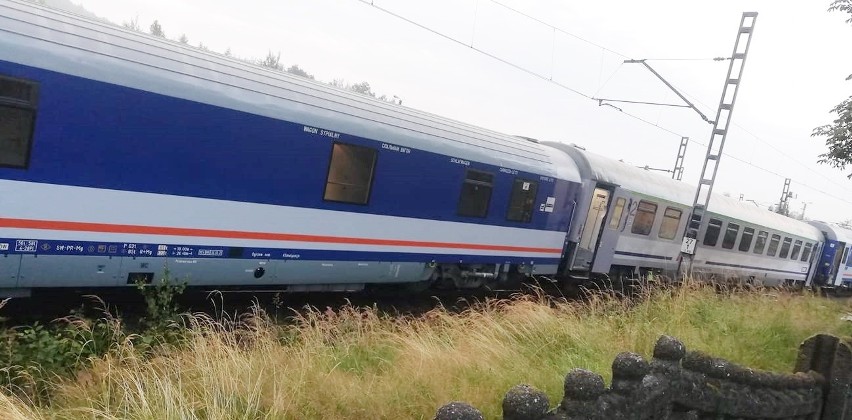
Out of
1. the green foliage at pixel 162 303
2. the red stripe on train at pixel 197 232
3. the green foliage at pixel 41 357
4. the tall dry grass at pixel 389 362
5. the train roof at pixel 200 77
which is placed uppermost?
the train roof at pixel 200 77

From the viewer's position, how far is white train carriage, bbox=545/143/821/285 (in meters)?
14.3

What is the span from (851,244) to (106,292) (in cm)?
3412

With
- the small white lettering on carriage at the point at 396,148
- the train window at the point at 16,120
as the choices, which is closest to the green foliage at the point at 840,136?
the small white lettering on carriage at the point at 396,148

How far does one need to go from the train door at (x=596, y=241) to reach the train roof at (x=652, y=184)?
0.50m

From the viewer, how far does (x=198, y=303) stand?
27.7 ft

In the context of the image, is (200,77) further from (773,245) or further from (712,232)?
(773,245)

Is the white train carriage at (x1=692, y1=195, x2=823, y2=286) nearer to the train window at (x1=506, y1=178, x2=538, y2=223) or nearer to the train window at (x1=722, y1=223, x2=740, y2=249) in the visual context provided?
the train window at (x1=722, y1=223, x2=740, y2=249)

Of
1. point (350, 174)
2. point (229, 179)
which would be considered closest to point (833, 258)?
point (350, 174)

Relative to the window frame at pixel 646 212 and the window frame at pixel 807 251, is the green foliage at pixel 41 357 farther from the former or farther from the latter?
the window frame at pixel 807 251

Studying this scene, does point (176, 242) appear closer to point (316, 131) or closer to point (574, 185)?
point (316, 131)

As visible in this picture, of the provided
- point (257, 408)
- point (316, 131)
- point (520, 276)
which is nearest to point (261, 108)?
point (316, 131)

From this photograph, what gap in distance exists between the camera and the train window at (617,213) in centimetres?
1451

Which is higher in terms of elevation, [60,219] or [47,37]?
[47,37]

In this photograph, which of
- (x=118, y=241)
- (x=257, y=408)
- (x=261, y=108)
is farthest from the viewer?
(x=261, y=108)
